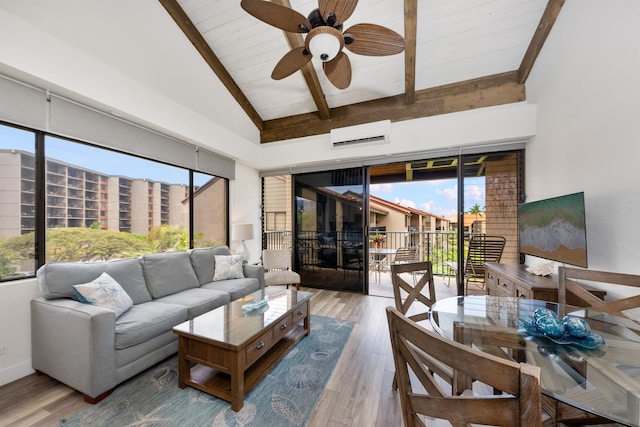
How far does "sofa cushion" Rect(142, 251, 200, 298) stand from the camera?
2.59 m

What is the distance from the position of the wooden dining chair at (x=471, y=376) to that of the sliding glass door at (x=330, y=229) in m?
3.39

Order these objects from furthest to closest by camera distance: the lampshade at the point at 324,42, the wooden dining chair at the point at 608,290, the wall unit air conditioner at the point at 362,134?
the wall unit air conditioner at the point at 362,134 < the lampshade at the point at 324,42 < the wooden dining chair at the point at 608,290

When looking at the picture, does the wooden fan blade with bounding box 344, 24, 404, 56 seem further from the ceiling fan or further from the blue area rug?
the blue area rug

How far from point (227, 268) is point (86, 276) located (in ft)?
4.76

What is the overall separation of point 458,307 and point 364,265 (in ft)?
7.87

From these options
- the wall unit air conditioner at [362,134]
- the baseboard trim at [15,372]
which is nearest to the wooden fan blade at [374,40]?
the wall unit air conditioner at [362,134]

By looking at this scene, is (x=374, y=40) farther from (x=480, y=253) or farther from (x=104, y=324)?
(x=480, y=253)

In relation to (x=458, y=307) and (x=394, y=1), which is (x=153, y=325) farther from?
(x=394, y=1)

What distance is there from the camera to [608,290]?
6.40 feet

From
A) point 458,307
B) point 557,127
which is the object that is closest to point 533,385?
point 458,307

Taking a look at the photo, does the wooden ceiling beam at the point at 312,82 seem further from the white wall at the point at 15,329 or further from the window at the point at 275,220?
the white wall at the point at 15,329

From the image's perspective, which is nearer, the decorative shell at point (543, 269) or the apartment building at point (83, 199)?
the apartment building at point (83, 199)

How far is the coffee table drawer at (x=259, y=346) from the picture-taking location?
1.71 meters

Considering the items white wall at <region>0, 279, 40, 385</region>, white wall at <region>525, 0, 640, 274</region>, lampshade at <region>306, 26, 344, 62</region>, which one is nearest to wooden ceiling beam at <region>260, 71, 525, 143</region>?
white wall at <region>525, 0, 640, 274</region>
